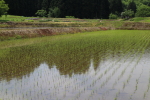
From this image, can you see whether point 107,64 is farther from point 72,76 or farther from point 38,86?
point 38,86

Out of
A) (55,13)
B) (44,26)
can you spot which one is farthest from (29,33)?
(55,13)

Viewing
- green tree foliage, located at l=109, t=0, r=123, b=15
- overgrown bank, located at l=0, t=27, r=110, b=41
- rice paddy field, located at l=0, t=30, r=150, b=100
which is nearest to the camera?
rice paddy field, located at l=0, t=30, r=150, b=100

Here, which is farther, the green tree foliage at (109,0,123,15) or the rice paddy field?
the green tree foliage at (109,0,123,15)

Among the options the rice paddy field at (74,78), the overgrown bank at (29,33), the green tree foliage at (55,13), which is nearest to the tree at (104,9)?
the green tree foliage at (55,13)

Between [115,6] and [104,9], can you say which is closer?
[104,9]

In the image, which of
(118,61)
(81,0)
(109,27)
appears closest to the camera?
(118,61)

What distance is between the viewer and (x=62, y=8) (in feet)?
279

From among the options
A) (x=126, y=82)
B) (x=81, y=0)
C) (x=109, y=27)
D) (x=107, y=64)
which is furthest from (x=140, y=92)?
(x=81, y=0)

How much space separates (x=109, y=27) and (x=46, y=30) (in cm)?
2303

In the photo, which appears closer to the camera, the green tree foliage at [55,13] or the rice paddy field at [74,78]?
the rice paddy field at [74,78]

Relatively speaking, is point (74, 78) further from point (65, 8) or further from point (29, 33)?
point (65, 8)

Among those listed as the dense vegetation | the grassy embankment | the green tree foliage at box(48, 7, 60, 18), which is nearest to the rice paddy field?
the grassy embankment

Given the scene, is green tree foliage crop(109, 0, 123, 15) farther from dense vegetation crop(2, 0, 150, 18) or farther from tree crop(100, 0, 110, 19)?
tree crop(100, 0, 110, 19)

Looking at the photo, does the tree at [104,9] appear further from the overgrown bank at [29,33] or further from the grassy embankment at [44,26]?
the overgrown bank at [29,33]
